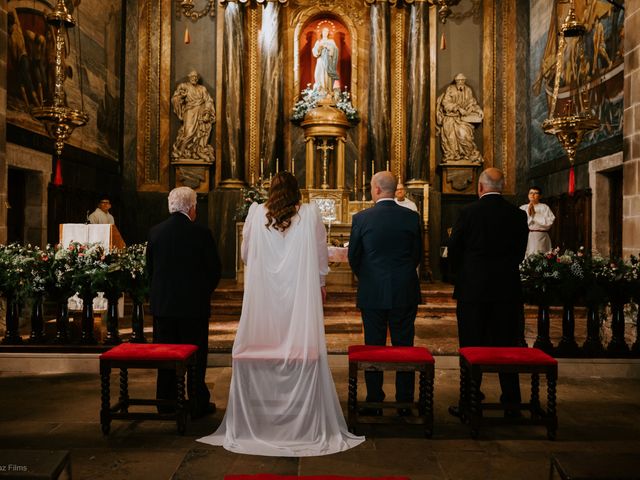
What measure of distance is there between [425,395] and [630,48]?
5.59 metres

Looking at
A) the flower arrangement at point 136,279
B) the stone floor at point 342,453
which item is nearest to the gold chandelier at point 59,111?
the flower arrangement at point 136,279

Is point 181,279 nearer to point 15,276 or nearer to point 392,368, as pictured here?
point 392,368

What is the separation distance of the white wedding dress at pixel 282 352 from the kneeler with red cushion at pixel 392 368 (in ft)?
0.69

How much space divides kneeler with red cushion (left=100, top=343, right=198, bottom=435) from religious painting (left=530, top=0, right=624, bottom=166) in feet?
21.7

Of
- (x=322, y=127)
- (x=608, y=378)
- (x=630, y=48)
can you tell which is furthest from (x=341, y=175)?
(x=608, y=378)

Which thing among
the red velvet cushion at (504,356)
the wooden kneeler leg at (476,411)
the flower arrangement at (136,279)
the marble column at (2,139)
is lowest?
the wooden kneeler leg at (476,411)

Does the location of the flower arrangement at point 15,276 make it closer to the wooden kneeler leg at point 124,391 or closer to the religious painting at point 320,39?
the wooden kneeler leg at point 124,391

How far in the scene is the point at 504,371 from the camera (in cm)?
419

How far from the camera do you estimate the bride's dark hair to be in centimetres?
407

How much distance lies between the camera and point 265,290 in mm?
4074

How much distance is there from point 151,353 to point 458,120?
11.6m

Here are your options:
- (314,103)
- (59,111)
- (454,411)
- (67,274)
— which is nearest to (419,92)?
(314,103)

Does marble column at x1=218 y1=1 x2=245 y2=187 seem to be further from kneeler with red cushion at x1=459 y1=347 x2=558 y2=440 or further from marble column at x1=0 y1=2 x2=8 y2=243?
kneeler with red cushion at x1=459 y1=347 x2=558 y2=440

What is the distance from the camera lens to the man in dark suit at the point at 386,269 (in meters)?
4.61
